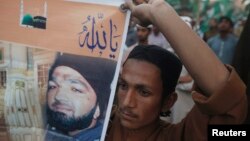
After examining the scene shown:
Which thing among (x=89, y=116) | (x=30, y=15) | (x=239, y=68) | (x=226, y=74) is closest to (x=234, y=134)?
(x=226, y=74)

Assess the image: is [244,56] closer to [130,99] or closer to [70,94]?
[130,99]

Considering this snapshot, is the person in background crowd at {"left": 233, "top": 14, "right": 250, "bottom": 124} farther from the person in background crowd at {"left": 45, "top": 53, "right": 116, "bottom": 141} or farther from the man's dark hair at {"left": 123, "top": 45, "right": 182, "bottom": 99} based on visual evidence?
the person in background crowd at {"left": 45, "top": 53, "right": 116, "bottom": 141}

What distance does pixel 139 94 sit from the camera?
60.9 inches

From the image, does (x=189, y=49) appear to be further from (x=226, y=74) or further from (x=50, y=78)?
(x=50, y=78)

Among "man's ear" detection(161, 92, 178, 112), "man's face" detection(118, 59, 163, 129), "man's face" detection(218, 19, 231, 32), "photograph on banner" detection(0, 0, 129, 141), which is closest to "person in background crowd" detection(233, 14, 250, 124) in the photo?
"man's ear" detection(161, 92, 178, 112)

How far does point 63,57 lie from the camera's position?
61.6 inches

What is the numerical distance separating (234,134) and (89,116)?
1.67 ft

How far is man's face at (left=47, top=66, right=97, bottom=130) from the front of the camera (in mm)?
1539

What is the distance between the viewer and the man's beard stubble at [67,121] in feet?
5.06

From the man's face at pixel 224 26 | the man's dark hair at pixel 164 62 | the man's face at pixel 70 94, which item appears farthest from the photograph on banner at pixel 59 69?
the man's face at pixel 224 26

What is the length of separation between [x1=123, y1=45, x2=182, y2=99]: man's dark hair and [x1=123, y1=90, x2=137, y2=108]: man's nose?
12 cm

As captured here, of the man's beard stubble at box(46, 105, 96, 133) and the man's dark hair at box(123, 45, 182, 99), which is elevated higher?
the man's dark hair at box(123, 45, 182, 99)

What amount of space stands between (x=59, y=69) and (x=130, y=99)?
0.27m

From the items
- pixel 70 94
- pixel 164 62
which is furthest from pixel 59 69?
pixel 164 62
